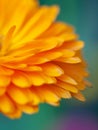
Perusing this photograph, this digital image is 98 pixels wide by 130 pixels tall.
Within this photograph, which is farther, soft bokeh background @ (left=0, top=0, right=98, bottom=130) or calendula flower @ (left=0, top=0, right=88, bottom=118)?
soft bokeh background @ (left=0, top=0, right=98, bottom=130)

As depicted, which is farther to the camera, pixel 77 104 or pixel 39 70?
pixel 77 104

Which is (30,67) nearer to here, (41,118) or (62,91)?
(62,91)

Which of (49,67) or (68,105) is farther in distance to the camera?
(68,105)

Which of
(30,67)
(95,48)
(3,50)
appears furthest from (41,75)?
(95,48)

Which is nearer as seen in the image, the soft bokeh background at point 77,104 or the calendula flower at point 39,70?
the calendula flower at point 39,70
